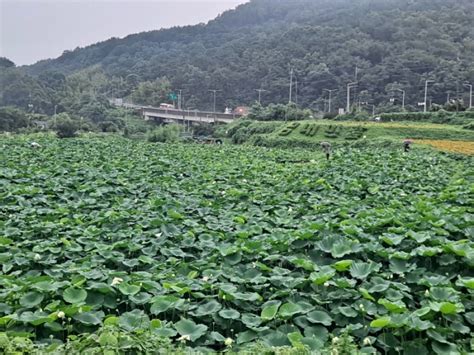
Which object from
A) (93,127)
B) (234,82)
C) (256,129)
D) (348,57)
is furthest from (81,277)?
(234,82)

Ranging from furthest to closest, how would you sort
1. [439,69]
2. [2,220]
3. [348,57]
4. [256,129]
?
[348,57]
[439,69]
[256,129]
[2,220]

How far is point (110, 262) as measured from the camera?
14.5ft

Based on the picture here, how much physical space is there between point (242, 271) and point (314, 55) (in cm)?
6948

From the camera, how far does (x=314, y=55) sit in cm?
6988

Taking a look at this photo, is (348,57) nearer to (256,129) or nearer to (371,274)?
(256,129)

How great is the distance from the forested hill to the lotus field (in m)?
54.2

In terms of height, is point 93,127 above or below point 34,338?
below

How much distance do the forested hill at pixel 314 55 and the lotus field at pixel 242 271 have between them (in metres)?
54.2

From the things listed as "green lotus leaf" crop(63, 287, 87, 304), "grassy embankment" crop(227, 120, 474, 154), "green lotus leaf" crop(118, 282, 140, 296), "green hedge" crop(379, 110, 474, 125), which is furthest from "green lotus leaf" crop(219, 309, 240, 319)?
"green hedge" crop(379, 110, 474, 125)

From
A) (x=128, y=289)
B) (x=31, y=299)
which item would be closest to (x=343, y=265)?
(x=128, y=289)

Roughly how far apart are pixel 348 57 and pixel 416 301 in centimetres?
6657

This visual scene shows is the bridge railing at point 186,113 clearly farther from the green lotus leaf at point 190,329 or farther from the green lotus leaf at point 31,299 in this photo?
the green lotus leaf at point 190,329

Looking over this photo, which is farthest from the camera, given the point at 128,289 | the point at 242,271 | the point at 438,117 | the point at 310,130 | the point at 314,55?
the point at 314,55

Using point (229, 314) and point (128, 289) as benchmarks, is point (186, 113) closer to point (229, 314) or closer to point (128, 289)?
point (128, 289)
